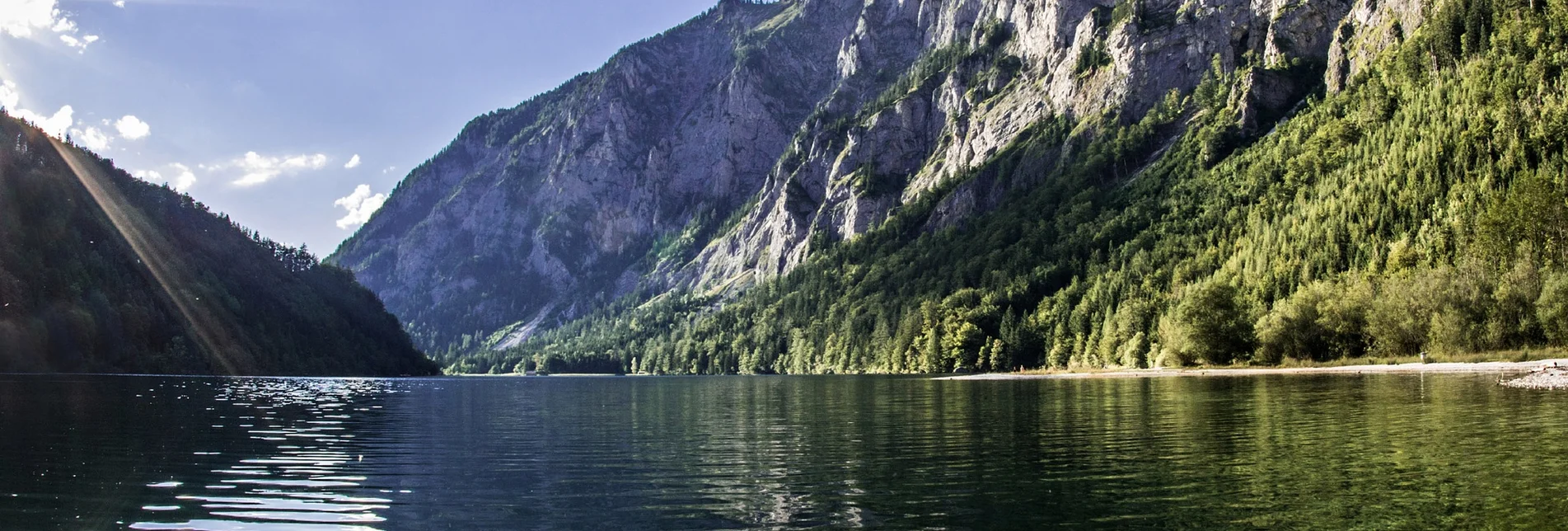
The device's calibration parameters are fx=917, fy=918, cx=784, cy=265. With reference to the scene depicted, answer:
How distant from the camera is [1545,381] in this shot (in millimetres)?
61281

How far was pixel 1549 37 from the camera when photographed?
6467 inches

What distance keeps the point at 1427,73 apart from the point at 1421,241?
75.2m

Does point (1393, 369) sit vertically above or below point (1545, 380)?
below

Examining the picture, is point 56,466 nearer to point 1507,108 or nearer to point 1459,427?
point 1459,427

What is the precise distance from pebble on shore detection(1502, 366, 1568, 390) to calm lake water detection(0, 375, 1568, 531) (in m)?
1.92

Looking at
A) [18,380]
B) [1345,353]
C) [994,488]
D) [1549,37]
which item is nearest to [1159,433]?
[994,488]

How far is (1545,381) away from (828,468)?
56416 mm

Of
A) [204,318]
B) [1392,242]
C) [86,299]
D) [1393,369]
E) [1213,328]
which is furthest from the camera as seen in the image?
[204,318]

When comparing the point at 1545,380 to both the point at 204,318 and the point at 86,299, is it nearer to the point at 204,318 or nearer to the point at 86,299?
the point at 86,299

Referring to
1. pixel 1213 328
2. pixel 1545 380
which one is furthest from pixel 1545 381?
pixel 1213 328

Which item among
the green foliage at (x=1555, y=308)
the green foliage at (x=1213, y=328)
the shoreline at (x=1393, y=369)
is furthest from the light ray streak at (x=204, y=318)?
the green foliage at (x=1555, y=308)

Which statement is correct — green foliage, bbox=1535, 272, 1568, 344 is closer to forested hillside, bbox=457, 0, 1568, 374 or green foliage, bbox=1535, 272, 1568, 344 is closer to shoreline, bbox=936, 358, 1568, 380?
forested hillside, bbox=457, 0, 1568, 374

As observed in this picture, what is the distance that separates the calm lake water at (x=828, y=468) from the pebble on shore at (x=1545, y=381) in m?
1.92

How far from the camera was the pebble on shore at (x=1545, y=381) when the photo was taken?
5934 centimetres
